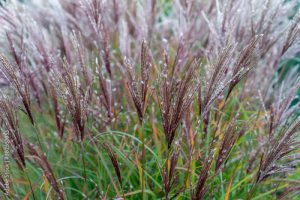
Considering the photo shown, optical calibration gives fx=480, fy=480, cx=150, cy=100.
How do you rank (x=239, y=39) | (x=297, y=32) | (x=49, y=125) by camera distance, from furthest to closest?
(x=49, y=125) < (x=239, y=39) < (x=297, y=32)

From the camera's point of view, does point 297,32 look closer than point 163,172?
No

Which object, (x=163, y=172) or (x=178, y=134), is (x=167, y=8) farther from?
(x=163, y=172)

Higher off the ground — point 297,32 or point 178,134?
point 297,32

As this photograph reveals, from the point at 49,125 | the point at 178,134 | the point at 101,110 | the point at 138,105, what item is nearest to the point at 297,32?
the point at 178,134

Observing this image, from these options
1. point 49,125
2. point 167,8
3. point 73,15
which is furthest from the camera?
point 167,8

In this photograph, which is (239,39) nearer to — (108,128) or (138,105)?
(108,128)

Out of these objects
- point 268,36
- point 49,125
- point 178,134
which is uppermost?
point 268,36
